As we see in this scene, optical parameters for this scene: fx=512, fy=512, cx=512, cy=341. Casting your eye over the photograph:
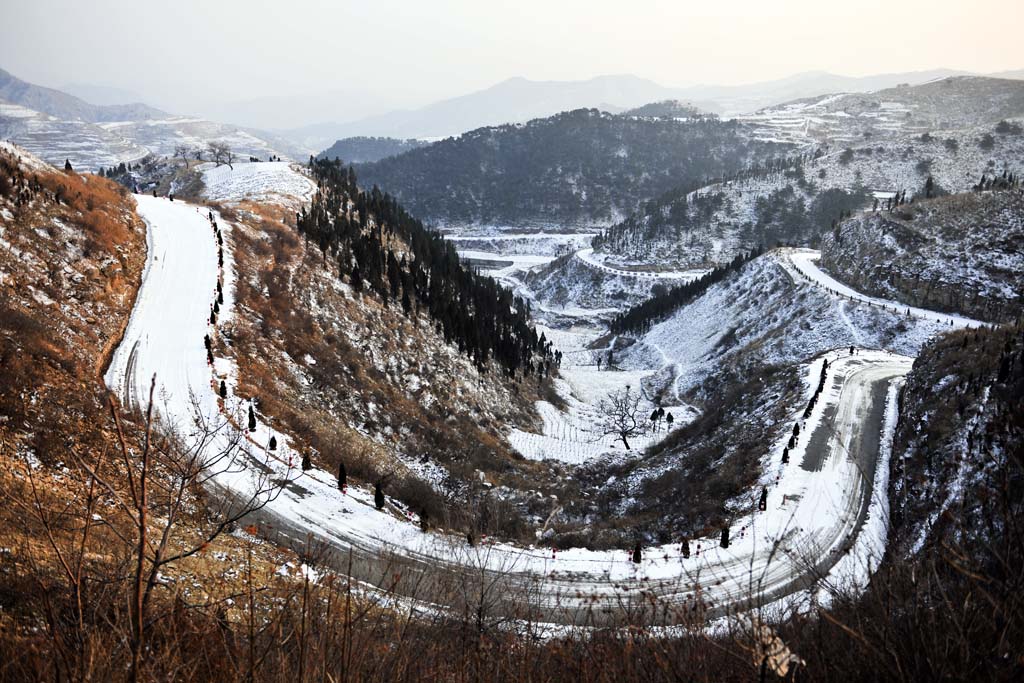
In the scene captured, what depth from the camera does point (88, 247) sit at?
33.1 m

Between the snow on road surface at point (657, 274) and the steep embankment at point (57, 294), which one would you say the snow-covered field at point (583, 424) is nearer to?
the steep embankment at point (57, 294)

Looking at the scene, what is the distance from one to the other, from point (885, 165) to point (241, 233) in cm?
21189

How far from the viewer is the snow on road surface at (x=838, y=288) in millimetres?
57456

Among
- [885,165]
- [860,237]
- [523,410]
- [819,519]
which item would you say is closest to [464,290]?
[523,410]

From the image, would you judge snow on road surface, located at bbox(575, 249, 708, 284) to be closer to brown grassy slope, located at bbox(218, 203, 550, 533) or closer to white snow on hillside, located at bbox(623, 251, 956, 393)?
white snow on hillside, located at bbox(623, 251, 956, 393)

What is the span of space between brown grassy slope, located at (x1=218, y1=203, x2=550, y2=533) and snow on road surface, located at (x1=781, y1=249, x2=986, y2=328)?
41.4 metres

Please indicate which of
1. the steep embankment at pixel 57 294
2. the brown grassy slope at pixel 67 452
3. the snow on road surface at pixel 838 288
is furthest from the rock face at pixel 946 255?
the steep embankment at pixel 57 294

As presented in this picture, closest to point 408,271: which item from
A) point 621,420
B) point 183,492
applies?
point 621,420

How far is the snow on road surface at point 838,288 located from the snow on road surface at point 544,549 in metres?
24.7

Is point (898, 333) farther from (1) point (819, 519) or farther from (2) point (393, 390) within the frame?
(2) point (393, 390)

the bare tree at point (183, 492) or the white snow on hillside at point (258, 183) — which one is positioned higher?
the white snow on hillside at point (258, 183)

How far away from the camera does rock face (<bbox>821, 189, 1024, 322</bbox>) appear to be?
197 ft

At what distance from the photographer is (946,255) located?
67562 millimetres

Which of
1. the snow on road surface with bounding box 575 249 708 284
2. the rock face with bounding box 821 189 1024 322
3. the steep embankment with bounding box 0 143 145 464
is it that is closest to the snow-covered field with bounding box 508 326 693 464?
the steep embankment with bounding box 0 143 145 464
